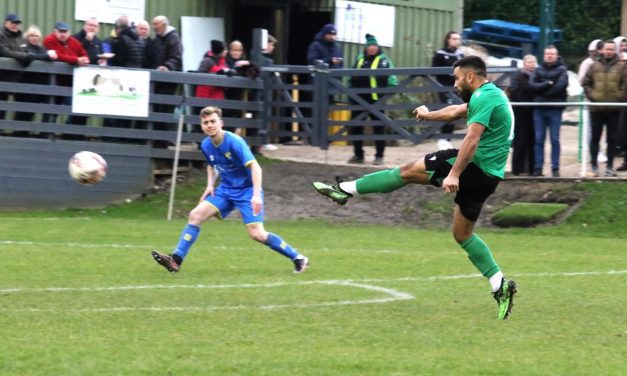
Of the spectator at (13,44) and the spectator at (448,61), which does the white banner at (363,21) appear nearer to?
the spectator at (448,61)

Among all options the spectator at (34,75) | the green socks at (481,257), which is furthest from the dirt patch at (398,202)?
Answer: the green socks at (481,257)

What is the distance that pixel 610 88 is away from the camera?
19359mm

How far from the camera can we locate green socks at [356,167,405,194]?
10344mm

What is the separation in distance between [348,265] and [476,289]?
218 centimetres

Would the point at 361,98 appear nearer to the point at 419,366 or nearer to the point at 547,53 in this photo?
the point at 547,53

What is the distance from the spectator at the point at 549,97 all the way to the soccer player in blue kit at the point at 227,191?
7694 millimetres

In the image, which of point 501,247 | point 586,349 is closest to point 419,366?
point 586,349

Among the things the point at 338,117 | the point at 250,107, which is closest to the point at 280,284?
the point at 250,107

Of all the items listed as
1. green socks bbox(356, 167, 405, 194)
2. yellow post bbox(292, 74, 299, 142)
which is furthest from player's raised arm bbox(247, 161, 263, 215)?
yellow post bbox(292, 74, 299, 142)

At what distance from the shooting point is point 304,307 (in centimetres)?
1045

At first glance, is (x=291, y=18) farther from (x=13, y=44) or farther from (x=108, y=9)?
(x=13, y=44)

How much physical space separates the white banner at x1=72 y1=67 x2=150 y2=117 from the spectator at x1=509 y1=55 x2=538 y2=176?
18.3 feet

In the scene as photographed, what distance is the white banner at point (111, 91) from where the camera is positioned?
65.9 ft

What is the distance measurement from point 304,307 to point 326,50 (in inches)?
497
